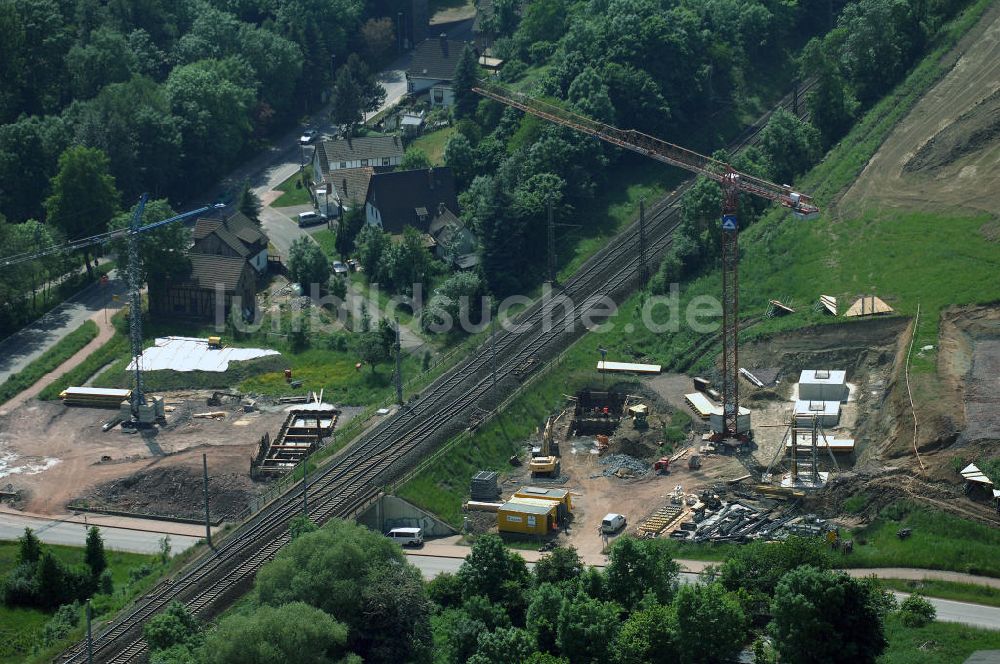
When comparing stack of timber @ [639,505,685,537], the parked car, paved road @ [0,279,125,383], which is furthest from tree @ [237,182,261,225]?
stack of timber @ [639,505,685,537]

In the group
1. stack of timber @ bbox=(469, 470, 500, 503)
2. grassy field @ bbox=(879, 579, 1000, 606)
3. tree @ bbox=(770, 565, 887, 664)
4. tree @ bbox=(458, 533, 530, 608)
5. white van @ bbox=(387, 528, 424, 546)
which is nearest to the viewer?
tree @ bbox=(770, 565, 887, 664)

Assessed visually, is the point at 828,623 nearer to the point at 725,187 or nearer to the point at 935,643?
the point at 935,643

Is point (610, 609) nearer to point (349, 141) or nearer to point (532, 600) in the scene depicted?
point (532, 600)

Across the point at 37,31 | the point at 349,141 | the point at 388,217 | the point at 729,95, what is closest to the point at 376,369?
the point at 388,217

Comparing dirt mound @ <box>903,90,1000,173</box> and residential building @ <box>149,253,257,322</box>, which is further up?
dirt mound @ <box>903,90,1000,173</box>

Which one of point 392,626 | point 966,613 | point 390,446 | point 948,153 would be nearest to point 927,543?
point 966,613

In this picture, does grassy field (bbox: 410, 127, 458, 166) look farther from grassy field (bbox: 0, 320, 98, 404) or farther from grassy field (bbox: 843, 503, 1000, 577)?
grassy field (bbox: 843, 503, 1000, 577)
